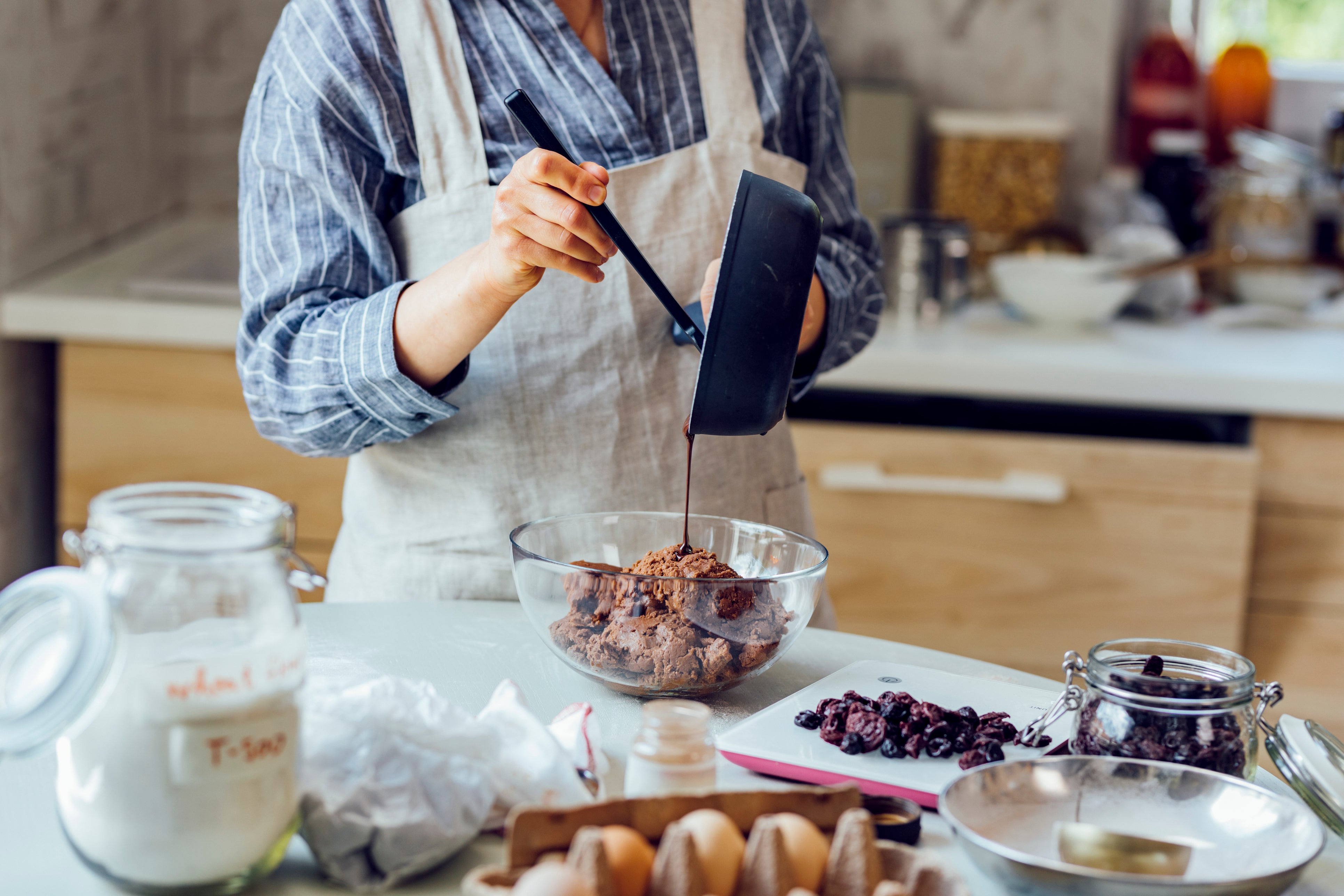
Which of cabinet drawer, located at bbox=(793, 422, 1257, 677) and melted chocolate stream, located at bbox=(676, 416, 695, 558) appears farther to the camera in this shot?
cabinet drawer, located at bbox=(793, 422, 1257, 677)

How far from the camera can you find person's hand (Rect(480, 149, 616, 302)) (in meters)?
0.89

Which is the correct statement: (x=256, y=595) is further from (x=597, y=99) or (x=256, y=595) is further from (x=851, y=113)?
(x=851, y=113)

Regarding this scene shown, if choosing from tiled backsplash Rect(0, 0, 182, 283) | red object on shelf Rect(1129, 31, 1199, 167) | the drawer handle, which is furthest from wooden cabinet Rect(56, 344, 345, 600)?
red object on shelf Rect(1129, 31, 1199, 167)

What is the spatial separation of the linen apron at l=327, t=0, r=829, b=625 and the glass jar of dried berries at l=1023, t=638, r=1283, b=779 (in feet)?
1.68

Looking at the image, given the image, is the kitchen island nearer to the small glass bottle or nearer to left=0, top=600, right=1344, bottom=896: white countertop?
left=0, top=600, right=1344, bottom=896: white countertop

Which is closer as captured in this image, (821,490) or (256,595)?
(256,595)

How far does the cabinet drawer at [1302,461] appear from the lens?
5.94 ft

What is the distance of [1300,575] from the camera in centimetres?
186

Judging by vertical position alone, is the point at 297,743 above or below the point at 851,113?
below

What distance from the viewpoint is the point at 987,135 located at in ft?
7.45

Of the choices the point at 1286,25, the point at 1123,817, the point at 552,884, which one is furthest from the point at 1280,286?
the point at 552,884

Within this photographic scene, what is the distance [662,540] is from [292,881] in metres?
0.44

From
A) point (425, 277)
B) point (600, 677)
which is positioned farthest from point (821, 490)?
point (600, 677)

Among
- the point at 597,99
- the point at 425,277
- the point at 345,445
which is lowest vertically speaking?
the point at 345,445
